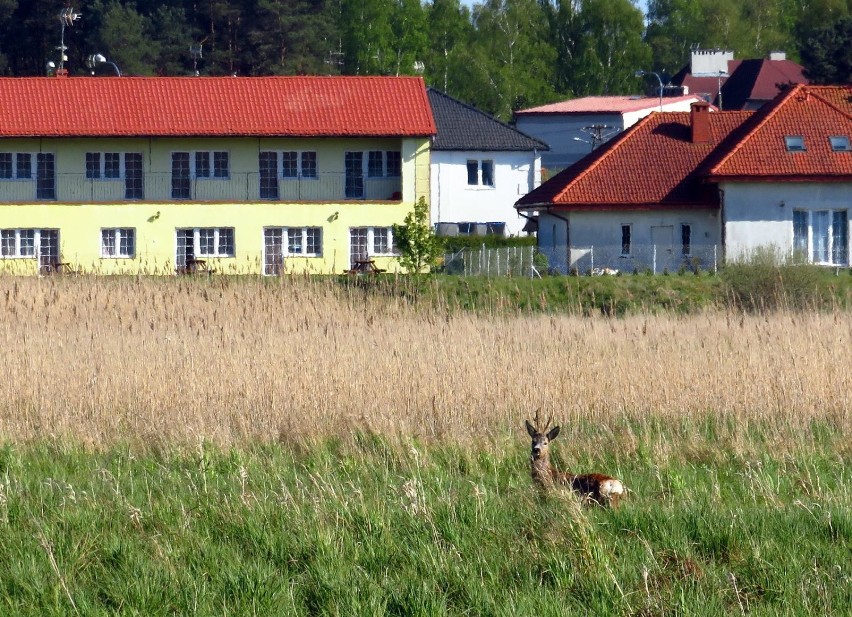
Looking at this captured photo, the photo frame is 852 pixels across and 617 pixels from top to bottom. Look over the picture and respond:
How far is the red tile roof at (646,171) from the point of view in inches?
1614

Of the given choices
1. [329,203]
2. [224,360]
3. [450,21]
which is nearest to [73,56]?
[450,21]

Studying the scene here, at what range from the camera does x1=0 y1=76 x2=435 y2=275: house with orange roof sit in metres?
45.3

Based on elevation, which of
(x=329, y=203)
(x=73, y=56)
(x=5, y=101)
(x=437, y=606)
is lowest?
(x=437, y=606)

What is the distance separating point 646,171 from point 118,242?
1681 cm

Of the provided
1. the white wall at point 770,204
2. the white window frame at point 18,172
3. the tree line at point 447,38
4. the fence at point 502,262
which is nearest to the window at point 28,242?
the white window frame at point 18,172

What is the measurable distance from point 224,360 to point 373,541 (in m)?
7.26

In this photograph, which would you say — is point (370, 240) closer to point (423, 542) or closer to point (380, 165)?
point (380, 165)

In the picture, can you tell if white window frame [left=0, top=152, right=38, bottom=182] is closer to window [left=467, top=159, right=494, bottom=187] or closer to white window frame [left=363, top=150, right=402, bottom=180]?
white window frame [left=363, top=150, right=402, bottom=180]

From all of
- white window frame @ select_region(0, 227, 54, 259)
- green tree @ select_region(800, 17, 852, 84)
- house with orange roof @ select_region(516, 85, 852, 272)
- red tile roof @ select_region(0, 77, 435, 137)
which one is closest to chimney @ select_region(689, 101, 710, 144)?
house with orange roof @ select_region(516, 85, 852, 272)

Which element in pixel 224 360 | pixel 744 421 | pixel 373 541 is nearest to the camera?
pixel 373 541

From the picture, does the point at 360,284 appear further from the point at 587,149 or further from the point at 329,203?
the point at 587,149

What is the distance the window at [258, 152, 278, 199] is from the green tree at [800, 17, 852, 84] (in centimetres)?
3643

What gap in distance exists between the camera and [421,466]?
11.5 metres

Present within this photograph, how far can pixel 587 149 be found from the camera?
77500 mm
